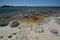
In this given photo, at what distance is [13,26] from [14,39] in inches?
115

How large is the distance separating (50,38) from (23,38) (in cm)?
205

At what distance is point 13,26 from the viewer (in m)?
9.33

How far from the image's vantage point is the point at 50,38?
6711mm

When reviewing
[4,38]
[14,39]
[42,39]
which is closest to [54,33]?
[42,39]

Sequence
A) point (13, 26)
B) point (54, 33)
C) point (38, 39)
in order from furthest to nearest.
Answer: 1. point (13, 26)
2. point (54, 33)
3. point (38, 39)

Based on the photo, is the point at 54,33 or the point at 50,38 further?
the point at 54,33

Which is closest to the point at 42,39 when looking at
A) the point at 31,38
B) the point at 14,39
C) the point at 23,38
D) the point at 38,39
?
the point at 38,39

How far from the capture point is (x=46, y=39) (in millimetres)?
6516

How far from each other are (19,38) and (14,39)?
381 millimetres

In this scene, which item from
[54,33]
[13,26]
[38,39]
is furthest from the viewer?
[13,26]

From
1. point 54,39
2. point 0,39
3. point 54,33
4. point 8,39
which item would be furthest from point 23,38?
point 54,33

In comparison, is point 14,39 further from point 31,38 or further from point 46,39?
point 46,39

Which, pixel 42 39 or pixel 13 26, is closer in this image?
pixel 42 39

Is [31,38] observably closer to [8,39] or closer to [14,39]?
[14,39]
